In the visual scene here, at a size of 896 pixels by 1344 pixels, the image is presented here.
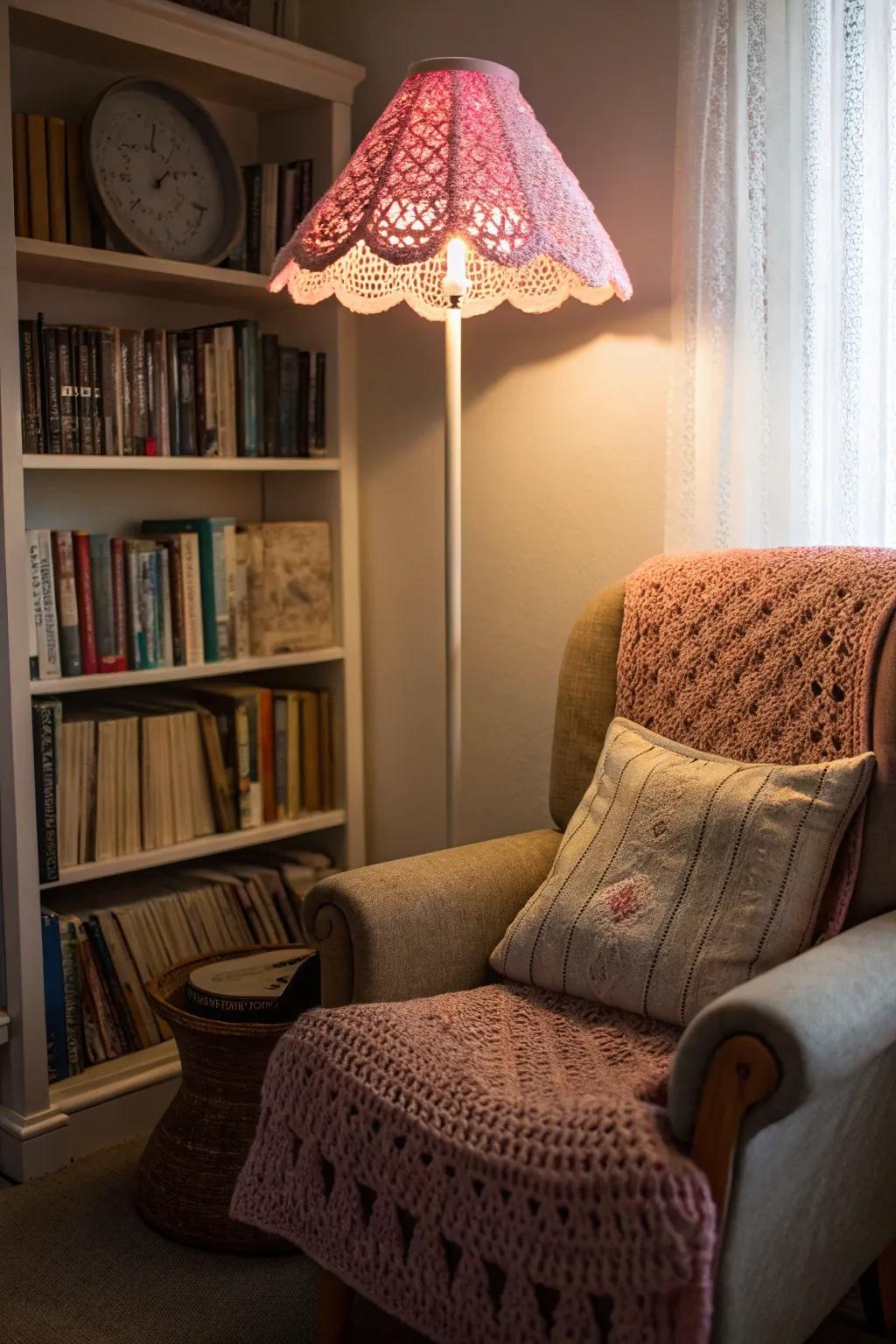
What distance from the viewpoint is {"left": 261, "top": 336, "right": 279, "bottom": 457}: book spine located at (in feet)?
8.25

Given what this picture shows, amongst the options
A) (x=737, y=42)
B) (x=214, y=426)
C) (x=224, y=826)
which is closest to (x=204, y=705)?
(x=224, y=826)

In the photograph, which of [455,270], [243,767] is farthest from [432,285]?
[243,767]

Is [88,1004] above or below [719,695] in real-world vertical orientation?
below

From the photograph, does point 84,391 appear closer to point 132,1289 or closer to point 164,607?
point 164,607

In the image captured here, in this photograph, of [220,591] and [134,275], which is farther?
[220,591]

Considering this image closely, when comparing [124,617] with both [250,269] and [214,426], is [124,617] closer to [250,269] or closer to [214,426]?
[214,426]

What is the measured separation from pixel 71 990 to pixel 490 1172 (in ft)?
3.76

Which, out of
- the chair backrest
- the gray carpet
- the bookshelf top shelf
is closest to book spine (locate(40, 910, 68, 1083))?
the gray carpet

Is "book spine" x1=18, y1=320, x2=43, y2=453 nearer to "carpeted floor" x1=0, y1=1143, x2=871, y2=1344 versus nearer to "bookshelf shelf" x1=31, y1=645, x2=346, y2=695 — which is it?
"bookshelf shelf" x1=31, y1=645, x2=346, y2=695

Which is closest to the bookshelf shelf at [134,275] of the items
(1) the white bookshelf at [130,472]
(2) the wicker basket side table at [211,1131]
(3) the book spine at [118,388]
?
(1) the white bookshelf at [130,472]

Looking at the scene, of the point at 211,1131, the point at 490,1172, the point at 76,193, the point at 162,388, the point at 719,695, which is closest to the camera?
the point at 490,1172

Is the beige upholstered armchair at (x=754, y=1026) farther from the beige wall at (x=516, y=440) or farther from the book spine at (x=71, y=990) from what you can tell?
the book spine at (x=71, y=990)

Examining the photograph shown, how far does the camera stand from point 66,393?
7.29 feet

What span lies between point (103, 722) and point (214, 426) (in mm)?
564
